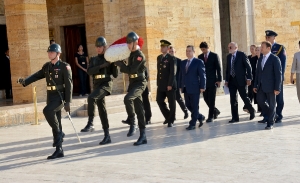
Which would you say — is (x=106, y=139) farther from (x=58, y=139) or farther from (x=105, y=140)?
(x=58, y=139)

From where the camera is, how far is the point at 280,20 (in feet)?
74.9

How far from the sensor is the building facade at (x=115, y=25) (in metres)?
15.9

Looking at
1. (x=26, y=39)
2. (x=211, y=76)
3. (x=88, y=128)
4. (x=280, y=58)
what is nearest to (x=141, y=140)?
(x=88, y=128)

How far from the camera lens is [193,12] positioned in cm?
1936

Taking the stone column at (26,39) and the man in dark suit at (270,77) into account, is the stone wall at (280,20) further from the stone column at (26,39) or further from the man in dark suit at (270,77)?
the man in dark suit at (270,77)

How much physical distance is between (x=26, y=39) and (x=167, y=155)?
8078mm

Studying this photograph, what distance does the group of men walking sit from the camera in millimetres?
9500

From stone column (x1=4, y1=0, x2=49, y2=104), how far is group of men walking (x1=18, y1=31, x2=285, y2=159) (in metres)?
4.19

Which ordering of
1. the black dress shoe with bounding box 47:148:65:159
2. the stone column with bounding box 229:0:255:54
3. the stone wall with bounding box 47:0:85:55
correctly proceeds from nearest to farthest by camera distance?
the black dress shoe with bounding box 47:148:65:159 < the stone wall with bounding box 47:0:85:55 < the stone column with bounding box 229:0:255:54

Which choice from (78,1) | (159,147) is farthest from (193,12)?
(159,147)

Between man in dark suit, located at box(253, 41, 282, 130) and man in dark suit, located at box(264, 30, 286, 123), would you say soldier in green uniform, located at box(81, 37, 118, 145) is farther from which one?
man in dark suit, located at box(264, 30, 286, 123)

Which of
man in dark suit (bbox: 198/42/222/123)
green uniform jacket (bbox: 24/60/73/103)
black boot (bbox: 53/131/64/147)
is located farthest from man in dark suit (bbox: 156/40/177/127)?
black boot (bbox: 53/131/64/147)

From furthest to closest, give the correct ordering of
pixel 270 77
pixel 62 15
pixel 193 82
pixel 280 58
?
pixel 62 15 → pixel 280 58 → pixel 193 82 → pixel 270 77

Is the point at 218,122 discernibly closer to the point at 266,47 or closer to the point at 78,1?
the point at 266,47
